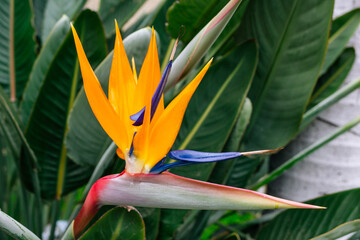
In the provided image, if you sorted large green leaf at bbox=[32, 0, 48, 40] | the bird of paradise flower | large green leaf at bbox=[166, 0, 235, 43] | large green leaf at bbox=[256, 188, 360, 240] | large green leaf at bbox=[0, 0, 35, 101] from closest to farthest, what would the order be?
the bird of paradise flower, large green leaf at bbox=[166, 0, 235, 43], large green leaf at bbox=[256, 188, 360, 240], large green leaf at bbox=[0, 0, 35, 101], large green leaf at bbox=[32, 0, 48, 40]

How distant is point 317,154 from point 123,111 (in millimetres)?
703

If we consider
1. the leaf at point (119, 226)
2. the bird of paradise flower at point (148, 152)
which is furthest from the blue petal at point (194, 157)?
the leaf at point (119, 226)

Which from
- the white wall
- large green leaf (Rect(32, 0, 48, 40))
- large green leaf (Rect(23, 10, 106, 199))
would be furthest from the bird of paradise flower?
large green leaf (Rect(32, 0, 48, 40))

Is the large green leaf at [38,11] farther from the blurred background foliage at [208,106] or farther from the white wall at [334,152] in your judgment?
the white wall at [334,152]

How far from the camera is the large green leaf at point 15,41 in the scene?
0.88 m

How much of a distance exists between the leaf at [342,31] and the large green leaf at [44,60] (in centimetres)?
56

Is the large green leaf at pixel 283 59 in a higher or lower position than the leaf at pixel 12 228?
higher

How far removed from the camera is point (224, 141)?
685 millimetres

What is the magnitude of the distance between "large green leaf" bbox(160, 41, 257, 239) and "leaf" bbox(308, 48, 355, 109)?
31cm

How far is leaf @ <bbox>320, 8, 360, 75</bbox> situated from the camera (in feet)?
2.94

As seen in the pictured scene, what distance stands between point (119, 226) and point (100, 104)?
0.17 metres

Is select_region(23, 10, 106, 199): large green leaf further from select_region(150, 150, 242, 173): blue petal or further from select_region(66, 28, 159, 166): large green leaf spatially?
select_region(150, 150, 242, 173): blue petal

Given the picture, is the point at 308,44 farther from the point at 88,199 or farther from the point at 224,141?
the point at 88,199

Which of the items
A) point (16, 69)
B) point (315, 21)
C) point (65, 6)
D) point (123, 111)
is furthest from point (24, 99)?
point (315, 21)
